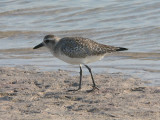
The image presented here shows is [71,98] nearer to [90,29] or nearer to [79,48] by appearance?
[79,48]

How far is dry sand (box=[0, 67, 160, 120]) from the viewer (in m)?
6.05

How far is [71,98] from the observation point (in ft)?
23.2

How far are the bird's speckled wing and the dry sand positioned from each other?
62cm

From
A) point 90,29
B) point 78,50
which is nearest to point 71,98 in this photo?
point 78,50

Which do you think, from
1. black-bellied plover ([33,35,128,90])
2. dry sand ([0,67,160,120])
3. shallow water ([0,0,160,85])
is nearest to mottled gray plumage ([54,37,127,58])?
black-bellied plover ([33,35,128,90])

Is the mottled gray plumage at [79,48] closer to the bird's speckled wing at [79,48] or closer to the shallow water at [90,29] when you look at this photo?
the bird's speckled wing at [79,48]

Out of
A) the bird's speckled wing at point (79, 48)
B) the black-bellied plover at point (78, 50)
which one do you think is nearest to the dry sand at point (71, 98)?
the black-bellied plover at point (78, 50)

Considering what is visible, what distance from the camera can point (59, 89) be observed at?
25.3 ft

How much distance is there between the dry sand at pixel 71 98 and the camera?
6051 millimetres

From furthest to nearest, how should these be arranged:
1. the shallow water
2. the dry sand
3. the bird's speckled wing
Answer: the shallow water, the bird's speckled wing, the dry sand

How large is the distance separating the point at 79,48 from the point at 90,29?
239 inches

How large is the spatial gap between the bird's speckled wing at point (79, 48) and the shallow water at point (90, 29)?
1.23m

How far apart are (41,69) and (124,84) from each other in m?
2.18

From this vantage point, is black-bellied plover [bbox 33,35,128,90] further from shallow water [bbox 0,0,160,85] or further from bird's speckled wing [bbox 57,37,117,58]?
shallow water [bbox 0,0,160,85]
